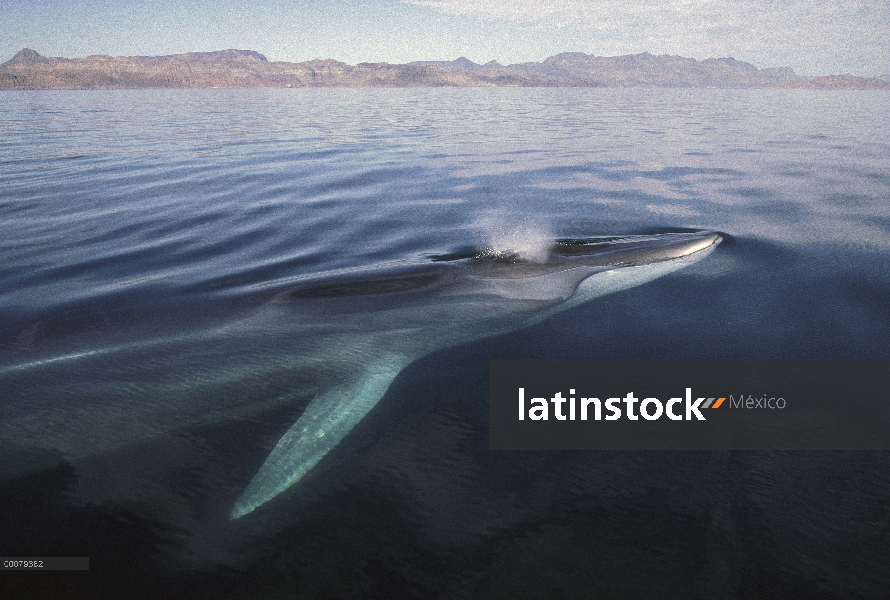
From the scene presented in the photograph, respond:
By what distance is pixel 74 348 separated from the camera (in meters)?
7.91

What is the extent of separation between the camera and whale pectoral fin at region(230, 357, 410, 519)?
5.32 m

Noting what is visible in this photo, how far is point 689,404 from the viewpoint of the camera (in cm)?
666

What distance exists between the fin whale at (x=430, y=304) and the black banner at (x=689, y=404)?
58.7 inches

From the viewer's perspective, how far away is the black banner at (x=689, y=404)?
6004mm

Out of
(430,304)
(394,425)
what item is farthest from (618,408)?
(430,304)

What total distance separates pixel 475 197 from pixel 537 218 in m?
3.58

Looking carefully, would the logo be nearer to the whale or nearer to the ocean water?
the ocean water

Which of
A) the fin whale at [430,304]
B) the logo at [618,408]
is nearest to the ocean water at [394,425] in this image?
the fin whale at [430,304]

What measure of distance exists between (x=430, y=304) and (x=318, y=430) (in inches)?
147

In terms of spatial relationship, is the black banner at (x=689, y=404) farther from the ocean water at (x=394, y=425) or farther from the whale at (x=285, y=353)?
the whale at (x=285, y=353)

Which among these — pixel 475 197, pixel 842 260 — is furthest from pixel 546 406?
pixel 475 197

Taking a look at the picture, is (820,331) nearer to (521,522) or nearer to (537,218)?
(521,522)

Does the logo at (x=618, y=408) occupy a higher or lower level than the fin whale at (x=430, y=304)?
lower

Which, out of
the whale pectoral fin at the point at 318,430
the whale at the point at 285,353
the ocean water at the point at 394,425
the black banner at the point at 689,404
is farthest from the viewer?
the whale at the point at 285,353
